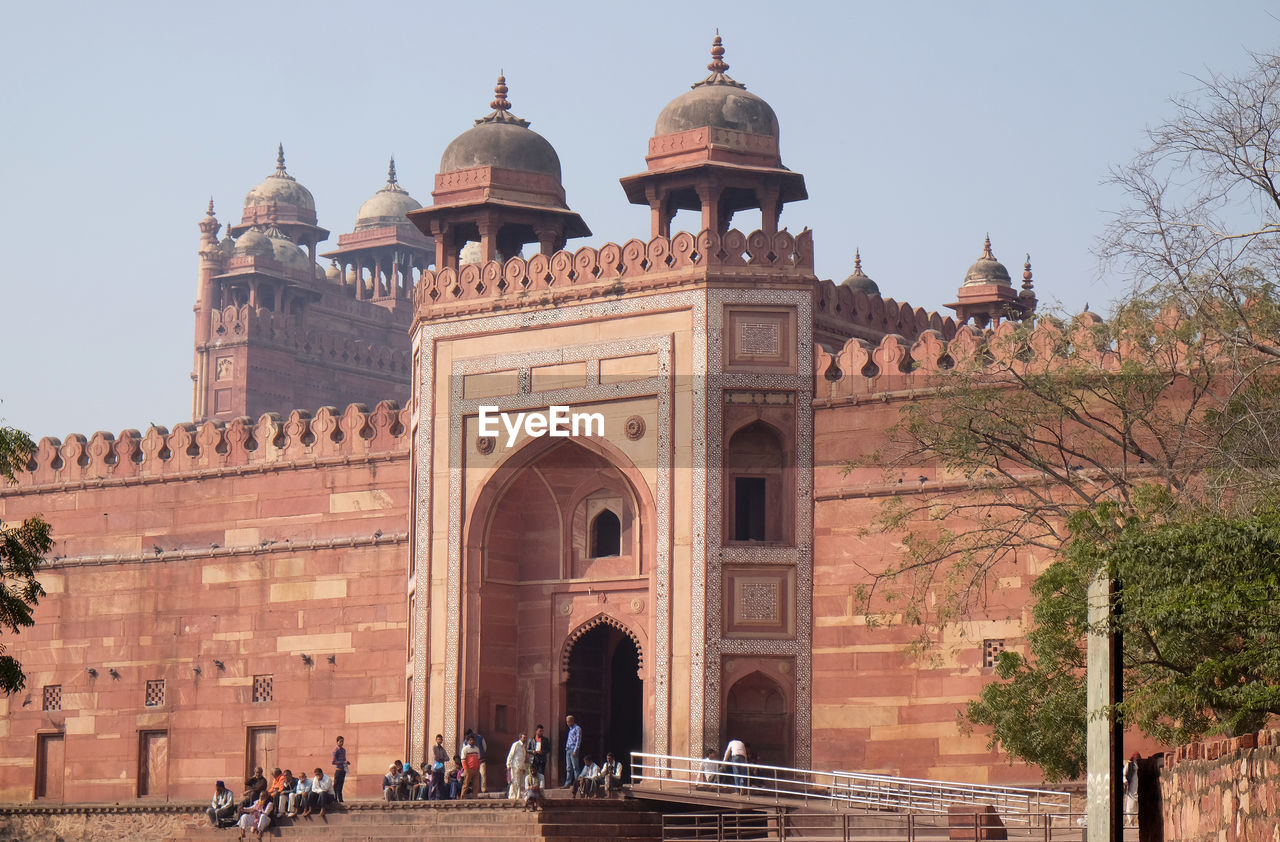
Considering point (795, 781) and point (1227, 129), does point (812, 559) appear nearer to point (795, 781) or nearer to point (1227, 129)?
point (795, 781)

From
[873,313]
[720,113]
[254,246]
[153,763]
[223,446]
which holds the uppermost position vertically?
[254,246]

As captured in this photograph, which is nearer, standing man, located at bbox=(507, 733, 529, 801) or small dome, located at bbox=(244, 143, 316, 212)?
standing man, located at bbox=(507, 733, 529, 801)

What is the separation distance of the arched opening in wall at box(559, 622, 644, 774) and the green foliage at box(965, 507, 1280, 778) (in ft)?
22.2

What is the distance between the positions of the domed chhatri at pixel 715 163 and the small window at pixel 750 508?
2354 mm

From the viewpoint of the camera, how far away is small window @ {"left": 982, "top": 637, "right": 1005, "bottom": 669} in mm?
17375

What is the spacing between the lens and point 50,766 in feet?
73.8

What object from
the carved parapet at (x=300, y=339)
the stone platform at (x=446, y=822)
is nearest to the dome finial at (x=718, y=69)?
the stone platform at (x=446, y=822)

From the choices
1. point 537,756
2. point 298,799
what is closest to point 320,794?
point 298,799

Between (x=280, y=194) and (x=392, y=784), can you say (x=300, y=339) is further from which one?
(x=392, y=784)

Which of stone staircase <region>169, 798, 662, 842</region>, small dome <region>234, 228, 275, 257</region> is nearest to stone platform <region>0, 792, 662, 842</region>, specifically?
stone staircase <region>169, 798, 662, 842</region>

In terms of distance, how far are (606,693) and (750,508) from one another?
274 centimetres

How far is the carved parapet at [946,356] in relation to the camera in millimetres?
16984

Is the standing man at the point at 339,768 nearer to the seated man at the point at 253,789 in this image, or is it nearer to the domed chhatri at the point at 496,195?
the seated man at the point at 253,789

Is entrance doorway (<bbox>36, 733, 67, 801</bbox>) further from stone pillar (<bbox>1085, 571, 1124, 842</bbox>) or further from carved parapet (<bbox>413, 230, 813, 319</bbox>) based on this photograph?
stone pillar (<bbox>1085, 571, 1124, 842</bbox>)
